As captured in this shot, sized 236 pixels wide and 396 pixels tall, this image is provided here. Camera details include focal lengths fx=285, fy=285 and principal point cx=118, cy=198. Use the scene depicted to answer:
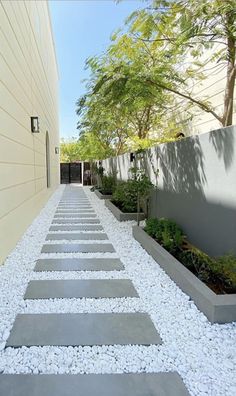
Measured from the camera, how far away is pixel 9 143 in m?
3.99

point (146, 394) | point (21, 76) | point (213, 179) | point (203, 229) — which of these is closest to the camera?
point (146, 394)

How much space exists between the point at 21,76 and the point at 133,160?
3194 mm

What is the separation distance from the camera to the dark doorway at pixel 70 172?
2169 cm

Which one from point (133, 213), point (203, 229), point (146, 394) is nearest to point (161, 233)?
point (203, 229)

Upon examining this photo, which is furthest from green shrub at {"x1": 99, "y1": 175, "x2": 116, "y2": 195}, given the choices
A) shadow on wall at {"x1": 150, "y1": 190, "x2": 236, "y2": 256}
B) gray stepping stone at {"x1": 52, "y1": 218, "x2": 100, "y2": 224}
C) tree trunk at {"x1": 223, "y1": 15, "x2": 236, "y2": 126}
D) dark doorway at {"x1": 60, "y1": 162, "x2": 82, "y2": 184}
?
dark doorway at {"x1": 60, "y1": 162, "x2": 82, "y2": 184}

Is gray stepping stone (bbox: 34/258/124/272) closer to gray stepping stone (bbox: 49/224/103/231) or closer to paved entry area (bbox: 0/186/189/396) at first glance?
paved entry area (bbox: 0/186/189/396)

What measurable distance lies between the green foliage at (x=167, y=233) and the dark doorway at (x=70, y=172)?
699 inches

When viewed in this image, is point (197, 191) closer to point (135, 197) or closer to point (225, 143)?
point (225, 143)

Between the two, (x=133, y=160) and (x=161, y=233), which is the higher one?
(x=133, y=160)

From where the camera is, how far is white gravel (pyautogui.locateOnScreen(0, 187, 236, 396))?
1.72 meters

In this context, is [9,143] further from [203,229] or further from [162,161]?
[203,229]

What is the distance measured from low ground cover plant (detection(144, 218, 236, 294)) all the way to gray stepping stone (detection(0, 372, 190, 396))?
3.73 feet

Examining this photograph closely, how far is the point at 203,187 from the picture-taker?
346cm

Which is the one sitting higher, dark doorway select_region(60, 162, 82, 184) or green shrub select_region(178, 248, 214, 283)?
dark doorway select_region(60, 162, 82, 184)
